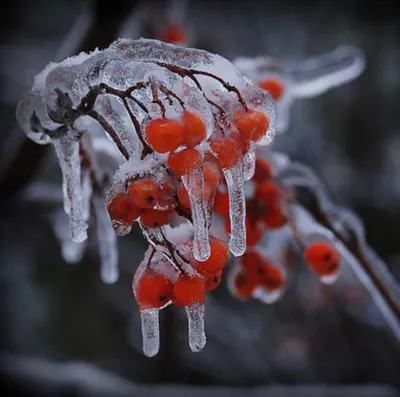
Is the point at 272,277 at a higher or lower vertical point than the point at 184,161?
lower

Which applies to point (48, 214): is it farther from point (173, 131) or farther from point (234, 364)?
point (234, 364)

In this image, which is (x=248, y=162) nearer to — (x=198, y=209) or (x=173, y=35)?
(x=198, y=209)

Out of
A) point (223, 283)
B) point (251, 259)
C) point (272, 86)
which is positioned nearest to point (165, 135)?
point (251, 259)

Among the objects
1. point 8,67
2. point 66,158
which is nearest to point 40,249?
point 8,67

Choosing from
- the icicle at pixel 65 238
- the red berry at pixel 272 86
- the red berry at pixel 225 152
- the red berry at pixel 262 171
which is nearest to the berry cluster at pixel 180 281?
the red berry at pixel 225 152

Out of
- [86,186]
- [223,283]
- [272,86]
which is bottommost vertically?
[223,283]

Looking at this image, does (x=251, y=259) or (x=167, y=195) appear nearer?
(x=167, y=195)

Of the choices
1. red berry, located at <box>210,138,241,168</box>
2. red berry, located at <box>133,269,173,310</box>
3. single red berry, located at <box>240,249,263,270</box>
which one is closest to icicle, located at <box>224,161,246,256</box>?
red berry, located at <box>210,138,241,168</box>

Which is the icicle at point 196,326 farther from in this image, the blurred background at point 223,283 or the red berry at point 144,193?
the blurred background at point 223,283
